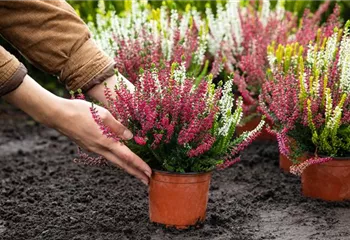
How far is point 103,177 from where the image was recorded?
13.6ft

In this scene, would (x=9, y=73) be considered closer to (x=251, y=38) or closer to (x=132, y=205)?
(x=132, y=205)

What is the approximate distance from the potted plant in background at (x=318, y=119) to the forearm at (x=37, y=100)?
3.78 feet

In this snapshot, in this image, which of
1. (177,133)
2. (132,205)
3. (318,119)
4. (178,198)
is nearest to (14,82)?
(177,133)

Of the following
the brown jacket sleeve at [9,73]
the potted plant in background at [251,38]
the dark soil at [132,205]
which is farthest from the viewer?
the potted plant in background at [251,38]

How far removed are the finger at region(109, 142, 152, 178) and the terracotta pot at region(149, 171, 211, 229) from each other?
0.15 metres

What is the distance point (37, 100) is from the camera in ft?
9.52

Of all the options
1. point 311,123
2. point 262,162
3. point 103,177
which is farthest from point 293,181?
point 103,177

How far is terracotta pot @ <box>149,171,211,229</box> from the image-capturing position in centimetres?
315

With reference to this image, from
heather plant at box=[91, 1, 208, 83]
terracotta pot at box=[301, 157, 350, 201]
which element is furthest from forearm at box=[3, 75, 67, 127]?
terracotta pot at box=[301, 157, 350, 201]

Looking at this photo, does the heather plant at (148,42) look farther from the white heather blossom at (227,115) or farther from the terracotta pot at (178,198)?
the terracotta pot at (178,198)

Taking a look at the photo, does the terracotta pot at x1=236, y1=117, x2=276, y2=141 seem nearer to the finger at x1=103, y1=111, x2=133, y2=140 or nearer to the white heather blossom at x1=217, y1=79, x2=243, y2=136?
the white heather blossom at x1=217, y1=79, x2=243, y2=136

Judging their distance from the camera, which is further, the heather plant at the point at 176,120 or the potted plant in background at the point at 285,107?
the potted plant in background at the point at 285,107

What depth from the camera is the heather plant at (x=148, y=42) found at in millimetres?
4191

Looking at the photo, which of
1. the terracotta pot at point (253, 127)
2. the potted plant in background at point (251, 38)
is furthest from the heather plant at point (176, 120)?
the terracotta pot at point (253, 127)
